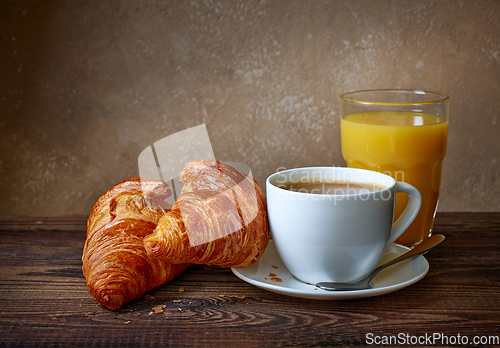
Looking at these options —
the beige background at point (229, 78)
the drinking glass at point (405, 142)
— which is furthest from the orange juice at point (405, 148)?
the beige background at point (229, 78)

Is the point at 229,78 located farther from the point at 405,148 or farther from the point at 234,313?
the point at 234,313

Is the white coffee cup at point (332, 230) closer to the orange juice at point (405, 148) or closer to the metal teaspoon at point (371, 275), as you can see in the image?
the metal teaspoon at point (371, 275)

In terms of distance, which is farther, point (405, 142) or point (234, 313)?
point (405, 142)

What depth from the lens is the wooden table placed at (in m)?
0.51

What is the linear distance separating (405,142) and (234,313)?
427mm

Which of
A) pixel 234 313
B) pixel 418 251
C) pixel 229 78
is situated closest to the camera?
pixel 234 313

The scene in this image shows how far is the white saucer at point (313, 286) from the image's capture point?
56 centimetres

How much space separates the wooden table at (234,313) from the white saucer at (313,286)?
0.8 inches

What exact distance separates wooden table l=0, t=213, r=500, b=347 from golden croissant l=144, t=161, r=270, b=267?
0.21ft

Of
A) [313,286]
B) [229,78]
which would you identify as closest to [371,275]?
[313,286]

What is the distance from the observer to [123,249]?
606mm

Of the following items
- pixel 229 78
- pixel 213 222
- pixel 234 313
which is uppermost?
pixel 229 78

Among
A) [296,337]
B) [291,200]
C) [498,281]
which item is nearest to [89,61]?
[291,200]

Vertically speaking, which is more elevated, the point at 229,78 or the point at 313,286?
the point at 229,78
